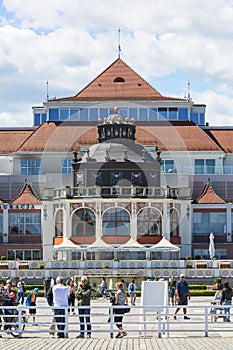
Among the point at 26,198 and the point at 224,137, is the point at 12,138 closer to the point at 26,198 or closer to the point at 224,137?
the point at 26,198

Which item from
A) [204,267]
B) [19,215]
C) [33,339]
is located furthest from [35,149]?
[33,339]

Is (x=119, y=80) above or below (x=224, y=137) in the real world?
above

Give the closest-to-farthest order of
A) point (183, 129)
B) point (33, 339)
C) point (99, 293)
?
1. point (33, 339)
2. point (99, 293)
3. point (183, 129)

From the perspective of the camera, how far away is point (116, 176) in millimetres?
96000

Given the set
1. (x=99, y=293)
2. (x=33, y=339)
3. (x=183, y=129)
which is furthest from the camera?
(x=183, y=129)

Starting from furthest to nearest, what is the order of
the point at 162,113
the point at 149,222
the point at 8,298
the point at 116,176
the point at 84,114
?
the point at 162,113, the point at 84,114, the point at 116,176, the point at 149,222, the point at 8,298

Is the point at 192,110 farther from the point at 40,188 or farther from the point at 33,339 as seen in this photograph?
the point at 33,339

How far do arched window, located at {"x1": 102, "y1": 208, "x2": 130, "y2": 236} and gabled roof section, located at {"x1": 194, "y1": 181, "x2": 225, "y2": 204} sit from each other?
30.6 feet

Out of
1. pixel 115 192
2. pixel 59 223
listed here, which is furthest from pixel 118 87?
pixel 115 192

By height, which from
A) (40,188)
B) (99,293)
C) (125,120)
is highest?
(125,120)

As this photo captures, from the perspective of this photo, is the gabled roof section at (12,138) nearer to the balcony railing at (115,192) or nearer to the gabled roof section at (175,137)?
the gabled roof section at (175,137)

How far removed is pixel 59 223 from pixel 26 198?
5.47m

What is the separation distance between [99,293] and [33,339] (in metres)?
27.9

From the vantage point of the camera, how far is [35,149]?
10900 cm
